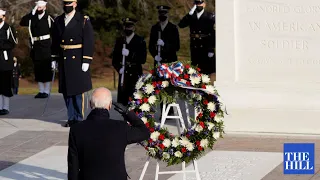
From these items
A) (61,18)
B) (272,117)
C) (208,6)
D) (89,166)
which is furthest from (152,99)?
(208,6)

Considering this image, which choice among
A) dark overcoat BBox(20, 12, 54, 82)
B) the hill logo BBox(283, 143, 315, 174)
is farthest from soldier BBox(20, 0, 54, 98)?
the hill logo BBox(283, 143, 315, 174)

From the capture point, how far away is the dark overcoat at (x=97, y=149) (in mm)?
6191

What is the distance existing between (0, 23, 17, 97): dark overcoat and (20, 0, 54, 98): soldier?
934 mm

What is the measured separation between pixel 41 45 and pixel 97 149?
9.57 metres

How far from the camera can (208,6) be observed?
23641mm

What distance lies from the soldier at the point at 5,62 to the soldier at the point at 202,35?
2771mm

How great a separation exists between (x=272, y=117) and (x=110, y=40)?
41.4 feet

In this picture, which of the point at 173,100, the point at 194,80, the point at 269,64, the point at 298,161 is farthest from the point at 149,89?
the point at 269,64

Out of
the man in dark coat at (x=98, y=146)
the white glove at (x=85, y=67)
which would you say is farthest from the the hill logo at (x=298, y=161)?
the white glove at (x=85, y=67)

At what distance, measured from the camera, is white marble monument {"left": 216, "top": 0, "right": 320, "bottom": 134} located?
11.6m

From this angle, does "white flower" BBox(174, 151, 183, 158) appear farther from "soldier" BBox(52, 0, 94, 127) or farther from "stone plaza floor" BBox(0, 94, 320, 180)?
"soldier" BBox(52, 0, 94, 127)

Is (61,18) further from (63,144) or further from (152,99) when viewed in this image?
(152,99)

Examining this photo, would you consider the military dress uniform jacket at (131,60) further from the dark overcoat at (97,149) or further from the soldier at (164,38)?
the dark overcoat at (97,149)

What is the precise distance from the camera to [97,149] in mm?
6188
